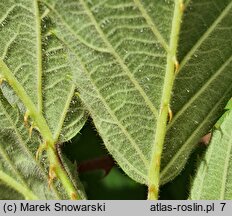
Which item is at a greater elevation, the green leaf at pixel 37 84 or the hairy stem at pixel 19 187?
the green leaf at pixel 37 84

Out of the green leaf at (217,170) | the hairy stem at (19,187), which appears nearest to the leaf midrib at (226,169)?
the green leaf at (217,170)

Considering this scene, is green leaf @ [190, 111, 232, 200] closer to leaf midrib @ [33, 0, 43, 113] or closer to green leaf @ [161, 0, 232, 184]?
green leaf @ [161, 0, 232, 184]

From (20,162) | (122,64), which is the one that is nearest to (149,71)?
(122,64)

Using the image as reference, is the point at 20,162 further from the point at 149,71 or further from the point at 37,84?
the point at 149,71

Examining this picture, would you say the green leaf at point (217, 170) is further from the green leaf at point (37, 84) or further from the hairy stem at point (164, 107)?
the green leaf at point (37, 84)

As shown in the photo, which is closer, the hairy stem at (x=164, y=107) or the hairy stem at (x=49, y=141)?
the hairy stem at (x=164, y=107)

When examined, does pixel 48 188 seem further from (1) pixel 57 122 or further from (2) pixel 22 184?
(1) pixel 57 122

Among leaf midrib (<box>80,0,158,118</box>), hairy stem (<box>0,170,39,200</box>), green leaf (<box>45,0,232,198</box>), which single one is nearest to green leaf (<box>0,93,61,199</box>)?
hairy stem (<box>0,170,39,200</box>)

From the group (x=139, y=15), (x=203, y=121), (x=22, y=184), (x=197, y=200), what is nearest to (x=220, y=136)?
(x=203, y=121)
